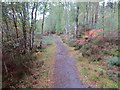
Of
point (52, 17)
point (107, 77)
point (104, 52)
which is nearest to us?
point (107, 77)

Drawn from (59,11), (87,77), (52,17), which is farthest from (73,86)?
(52,17)

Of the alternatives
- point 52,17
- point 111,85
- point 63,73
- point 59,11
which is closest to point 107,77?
point 111,85

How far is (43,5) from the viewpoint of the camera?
10.6 m

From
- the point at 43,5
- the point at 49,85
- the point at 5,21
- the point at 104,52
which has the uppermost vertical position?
the point at 43,5

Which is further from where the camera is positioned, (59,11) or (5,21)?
(59,11)

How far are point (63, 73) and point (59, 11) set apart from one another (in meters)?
24.1

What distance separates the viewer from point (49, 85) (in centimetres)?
550

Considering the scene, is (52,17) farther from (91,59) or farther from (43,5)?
(91,59)

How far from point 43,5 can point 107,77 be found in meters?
8.63

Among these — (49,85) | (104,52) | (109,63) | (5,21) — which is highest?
(5,21)

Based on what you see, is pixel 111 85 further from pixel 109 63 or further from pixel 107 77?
pixel 109 63

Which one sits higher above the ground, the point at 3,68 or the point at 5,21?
the point at 5,21

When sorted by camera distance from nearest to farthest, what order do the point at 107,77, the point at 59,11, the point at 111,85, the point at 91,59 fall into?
the point at 111,85 < the point at 107,77 < the point at 91,59 < the point at 59,11

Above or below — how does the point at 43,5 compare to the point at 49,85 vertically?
above
